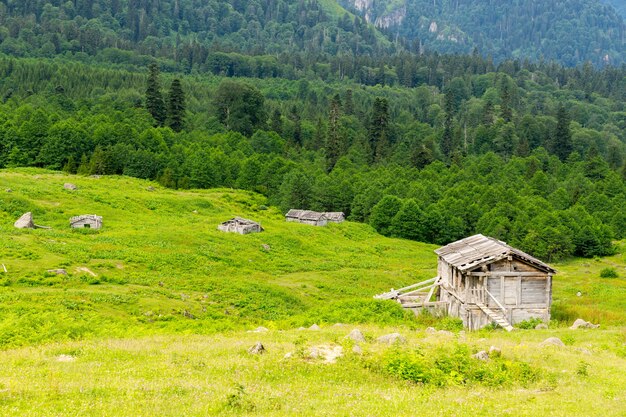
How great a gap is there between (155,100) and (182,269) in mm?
102706

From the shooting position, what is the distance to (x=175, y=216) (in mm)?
85688

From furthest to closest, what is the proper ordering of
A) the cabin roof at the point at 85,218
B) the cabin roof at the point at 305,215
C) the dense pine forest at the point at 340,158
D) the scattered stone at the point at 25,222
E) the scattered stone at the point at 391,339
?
the dense pine forest at the point at 340,158, the cabin roof at the point at 305,215, the cabin roof at the point at 85,218, the scattered stone at the point at 25,222, the scattered stone at the point at 391,339

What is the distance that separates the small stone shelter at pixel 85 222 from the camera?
71.0 meters

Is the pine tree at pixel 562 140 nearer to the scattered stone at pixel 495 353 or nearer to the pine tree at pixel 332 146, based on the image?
the pine tree at pixel 332 146

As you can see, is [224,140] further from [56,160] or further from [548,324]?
[548,324]

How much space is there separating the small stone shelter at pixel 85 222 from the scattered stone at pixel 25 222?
4.78 metres

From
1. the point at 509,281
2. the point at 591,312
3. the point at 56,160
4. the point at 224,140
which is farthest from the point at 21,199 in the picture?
the point at 224,140

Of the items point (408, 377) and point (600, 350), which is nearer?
point (408, 377)

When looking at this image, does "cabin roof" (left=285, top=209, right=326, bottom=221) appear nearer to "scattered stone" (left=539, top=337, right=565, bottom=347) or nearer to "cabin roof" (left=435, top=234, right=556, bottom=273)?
"cabin roof" (left=435, top=234, right=556, bottom=273)

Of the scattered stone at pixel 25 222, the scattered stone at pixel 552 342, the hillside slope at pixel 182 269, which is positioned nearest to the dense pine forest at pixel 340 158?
the scattered stone at pixel 25 222

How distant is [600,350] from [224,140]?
12427cm

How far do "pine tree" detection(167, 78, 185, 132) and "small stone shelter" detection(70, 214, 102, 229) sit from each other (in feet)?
278

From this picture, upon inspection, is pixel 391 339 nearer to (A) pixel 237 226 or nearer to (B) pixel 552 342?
(B) pixel 552 342

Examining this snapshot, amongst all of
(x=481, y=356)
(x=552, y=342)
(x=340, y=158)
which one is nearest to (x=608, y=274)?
(x=552, y=342)
